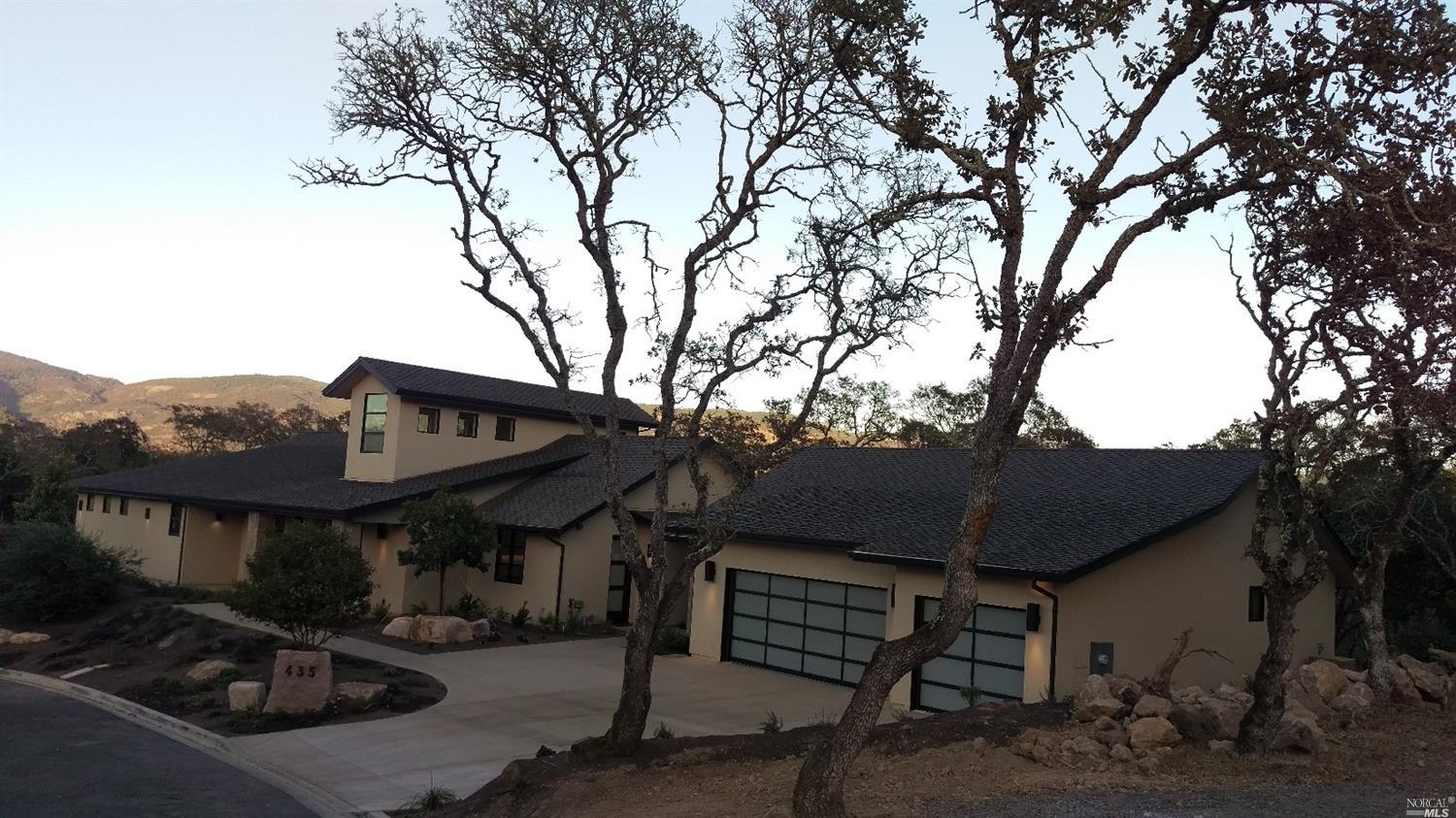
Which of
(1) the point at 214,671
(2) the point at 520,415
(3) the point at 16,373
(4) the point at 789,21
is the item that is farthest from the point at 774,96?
(3) the point at 16,373

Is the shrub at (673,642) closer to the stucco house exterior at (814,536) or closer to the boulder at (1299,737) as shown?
the stucco house exterior at (814,536)

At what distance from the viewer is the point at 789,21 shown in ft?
41.4

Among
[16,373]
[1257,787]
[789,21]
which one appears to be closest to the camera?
[1257,787]

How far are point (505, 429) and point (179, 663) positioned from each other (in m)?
13.0

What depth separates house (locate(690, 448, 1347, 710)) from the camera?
1683 centimetres

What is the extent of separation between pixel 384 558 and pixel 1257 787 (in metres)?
21.9

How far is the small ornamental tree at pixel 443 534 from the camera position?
24.6 meters

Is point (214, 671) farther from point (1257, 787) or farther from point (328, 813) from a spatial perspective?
point (1257, 787)

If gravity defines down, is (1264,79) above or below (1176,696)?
above

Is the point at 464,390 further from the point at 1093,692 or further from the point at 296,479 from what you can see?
the point at 1093,692

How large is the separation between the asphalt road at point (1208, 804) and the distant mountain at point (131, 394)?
141 meters

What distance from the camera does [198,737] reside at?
50.2 feet

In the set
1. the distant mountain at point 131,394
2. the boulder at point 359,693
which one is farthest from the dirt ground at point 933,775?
the distant mountain at point 131,394

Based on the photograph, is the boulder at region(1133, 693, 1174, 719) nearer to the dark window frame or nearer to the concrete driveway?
the concrete driveway
